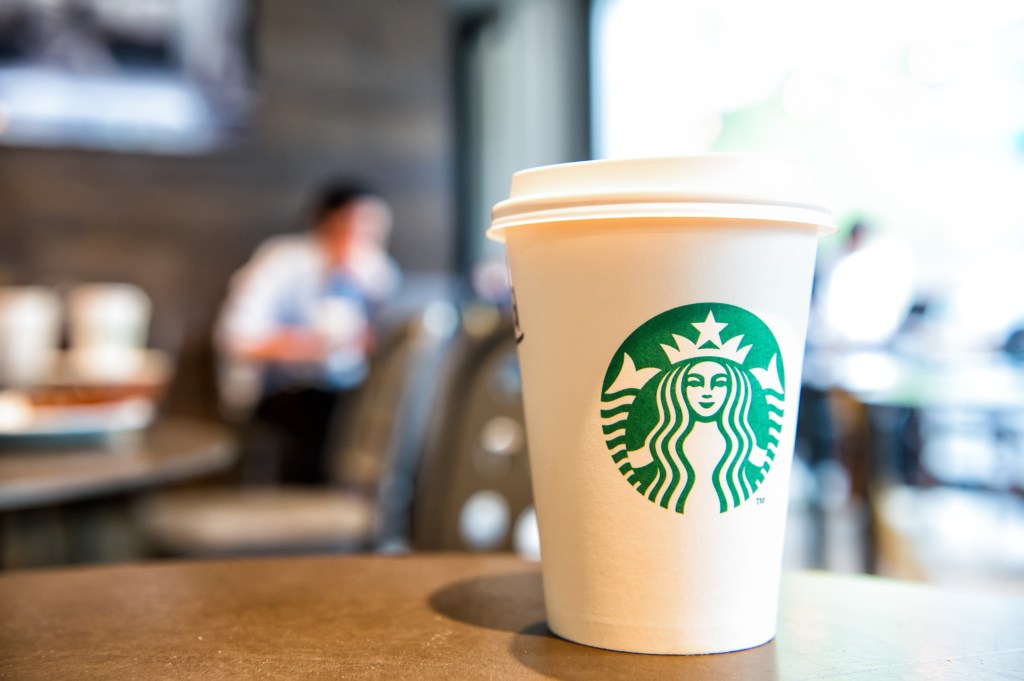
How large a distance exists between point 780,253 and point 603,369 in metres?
0.11

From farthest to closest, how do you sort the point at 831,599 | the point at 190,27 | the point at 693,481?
the point at 190,27
the point at 831,599
the point at 693,481

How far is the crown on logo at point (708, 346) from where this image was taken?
0.47m

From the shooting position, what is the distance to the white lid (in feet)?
1.53

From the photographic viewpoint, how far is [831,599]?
581 mm

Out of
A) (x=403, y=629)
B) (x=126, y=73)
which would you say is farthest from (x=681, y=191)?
(x=126, y=73)

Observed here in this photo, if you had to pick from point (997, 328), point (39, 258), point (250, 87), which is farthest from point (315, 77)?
point (997, 328)

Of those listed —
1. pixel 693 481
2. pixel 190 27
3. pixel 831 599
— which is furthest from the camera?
pixel 190 27

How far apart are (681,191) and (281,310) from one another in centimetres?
398

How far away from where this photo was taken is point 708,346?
A: 0.47 metres

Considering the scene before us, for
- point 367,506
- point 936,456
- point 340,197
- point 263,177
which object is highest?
point 263,177

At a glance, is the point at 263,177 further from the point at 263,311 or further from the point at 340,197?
the point at 263,311

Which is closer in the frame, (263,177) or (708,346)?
(708,346)

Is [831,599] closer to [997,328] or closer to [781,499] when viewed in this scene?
[781,499]

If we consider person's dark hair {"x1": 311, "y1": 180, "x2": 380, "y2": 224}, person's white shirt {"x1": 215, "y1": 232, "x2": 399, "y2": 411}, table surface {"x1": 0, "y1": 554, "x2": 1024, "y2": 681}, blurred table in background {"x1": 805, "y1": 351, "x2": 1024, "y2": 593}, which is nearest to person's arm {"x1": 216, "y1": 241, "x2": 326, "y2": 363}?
person's white shirt {"x1": 215, "y1": 232, "x2": 399, "y2": 411}
